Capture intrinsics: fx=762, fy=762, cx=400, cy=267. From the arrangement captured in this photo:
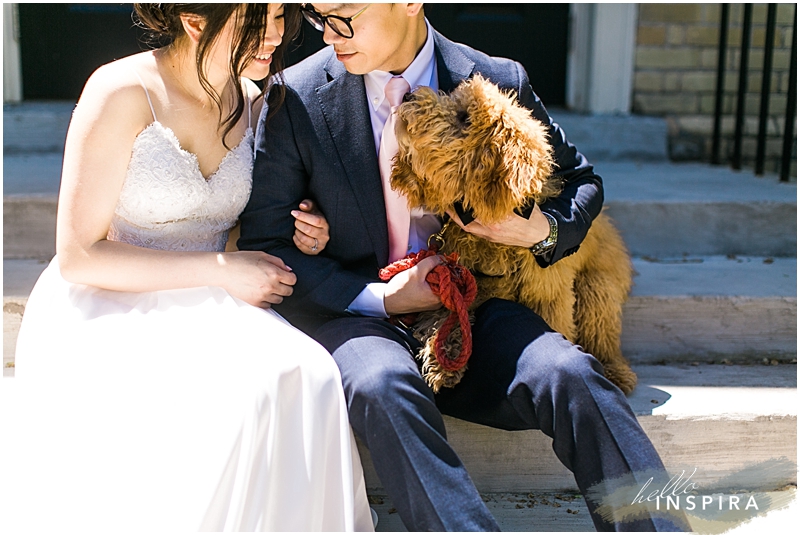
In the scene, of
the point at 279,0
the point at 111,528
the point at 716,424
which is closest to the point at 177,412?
the point at 111,528

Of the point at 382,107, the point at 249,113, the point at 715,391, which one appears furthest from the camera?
the point at 715,391

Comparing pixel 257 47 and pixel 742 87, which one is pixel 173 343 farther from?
pixel 742 87

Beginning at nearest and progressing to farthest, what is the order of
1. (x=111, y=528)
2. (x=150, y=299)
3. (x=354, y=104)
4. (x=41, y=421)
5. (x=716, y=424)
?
(x=111, y=528) → (x=41, y=421) → (x=150, y=299) → (x=354, y=104) → (x=716, y=424)

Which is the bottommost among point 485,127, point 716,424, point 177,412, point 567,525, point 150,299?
point 567,525

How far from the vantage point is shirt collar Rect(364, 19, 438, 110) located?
7.64 feet

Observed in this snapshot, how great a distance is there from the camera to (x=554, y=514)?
242 centimetres

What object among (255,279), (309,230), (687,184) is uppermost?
(309,230)

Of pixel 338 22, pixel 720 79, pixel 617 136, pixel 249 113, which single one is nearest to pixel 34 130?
pixel 249 113

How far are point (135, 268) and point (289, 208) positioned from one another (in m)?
0.48

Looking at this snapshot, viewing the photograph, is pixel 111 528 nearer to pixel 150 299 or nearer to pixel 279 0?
pixel 150 299

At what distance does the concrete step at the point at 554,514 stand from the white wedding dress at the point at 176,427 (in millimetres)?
329

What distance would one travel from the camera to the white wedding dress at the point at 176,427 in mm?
1786

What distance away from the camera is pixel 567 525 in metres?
2.36

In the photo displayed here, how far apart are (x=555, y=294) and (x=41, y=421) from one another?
147cm
